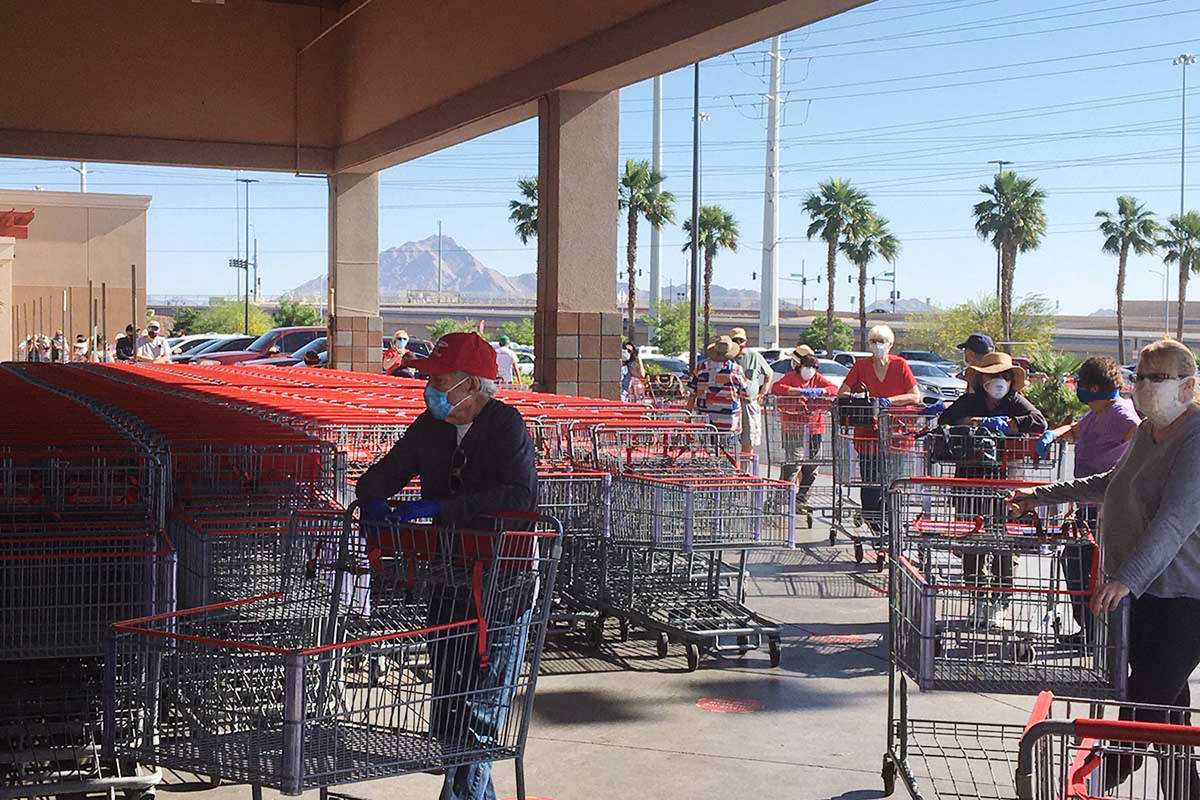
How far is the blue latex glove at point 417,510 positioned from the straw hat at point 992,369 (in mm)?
6057

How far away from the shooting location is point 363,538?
501 cm

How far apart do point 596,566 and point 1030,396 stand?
16115 millimetres

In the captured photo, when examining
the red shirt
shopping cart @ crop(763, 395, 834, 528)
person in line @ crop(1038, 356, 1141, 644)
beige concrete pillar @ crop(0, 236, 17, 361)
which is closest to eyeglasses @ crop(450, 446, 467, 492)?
person in line @ crop(1038, 356, 1141, 644)

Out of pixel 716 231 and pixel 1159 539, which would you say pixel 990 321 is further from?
pixel 1159 539

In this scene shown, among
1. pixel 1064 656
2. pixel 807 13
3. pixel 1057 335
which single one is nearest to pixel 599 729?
pixel 1064 656

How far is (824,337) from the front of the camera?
2987 inches

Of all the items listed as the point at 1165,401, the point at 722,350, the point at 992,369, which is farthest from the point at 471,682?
the point at 722,350

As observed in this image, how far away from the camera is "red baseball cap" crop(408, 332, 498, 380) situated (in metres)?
5.01

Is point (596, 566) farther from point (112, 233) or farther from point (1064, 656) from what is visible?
point (112, 233)

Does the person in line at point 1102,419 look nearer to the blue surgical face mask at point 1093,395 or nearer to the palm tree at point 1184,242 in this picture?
the blue surgical face mask at point 1093,395

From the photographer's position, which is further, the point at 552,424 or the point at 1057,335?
the point at 1057,335

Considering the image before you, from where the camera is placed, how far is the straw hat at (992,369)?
10008mm

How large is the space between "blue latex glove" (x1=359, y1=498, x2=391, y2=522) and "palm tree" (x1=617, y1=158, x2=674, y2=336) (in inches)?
2089

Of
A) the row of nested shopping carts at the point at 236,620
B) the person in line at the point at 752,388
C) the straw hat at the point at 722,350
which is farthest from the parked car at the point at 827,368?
the row of nested shopping carts at the point at 236,620
